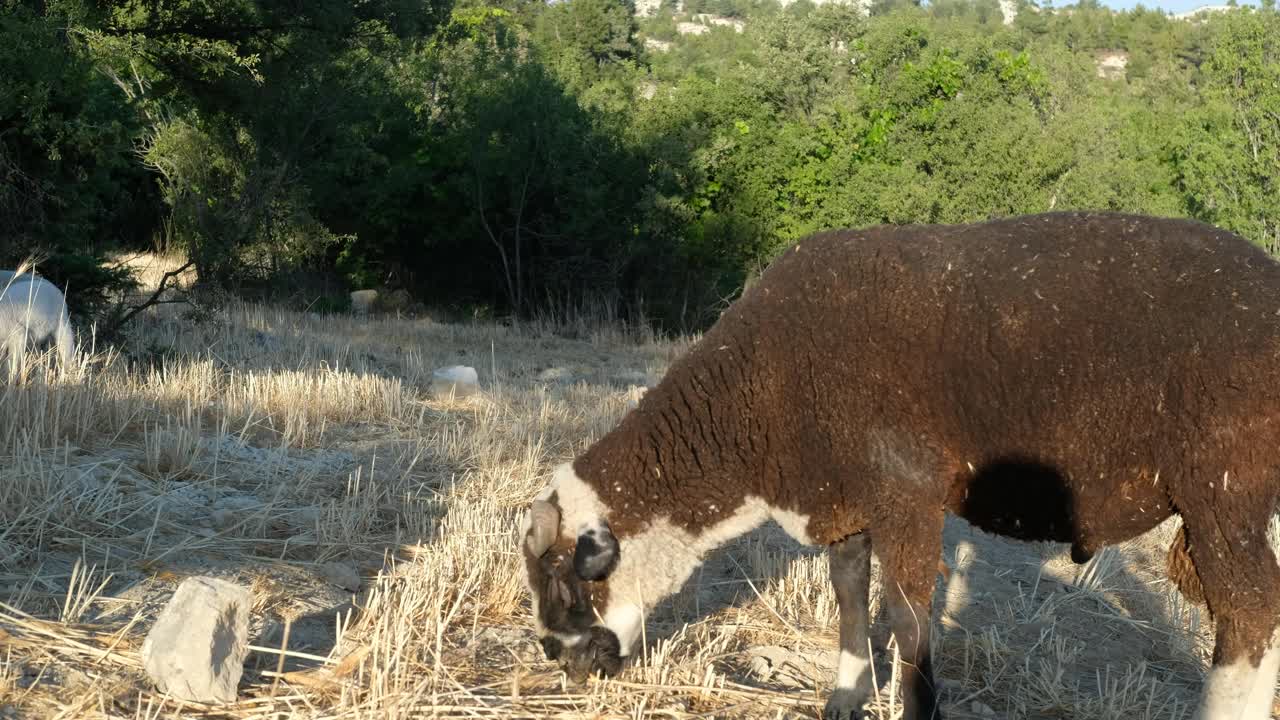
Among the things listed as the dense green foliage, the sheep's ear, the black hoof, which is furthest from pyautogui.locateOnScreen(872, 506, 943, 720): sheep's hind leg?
the dense green foliage

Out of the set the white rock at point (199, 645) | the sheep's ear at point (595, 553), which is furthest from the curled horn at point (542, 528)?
the white rock at point (199, 645)

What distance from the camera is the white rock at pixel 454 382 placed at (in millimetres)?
11914

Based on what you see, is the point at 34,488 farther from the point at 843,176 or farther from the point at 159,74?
the point at 843,176

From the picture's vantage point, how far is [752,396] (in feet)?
16.9

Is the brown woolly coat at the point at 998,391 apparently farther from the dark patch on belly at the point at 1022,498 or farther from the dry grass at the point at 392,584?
the dry grass at the point at 392,584

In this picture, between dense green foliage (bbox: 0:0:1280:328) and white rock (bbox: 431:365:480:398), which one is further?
dense green foliage (bbox: 0:0:1280:328)

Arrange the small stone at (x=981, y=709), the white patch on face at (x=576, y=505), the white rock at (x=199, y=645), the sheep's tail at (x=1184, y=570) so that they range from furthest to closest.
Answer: the small stone at (x=981, y=709), the white patch on face at (x=576, y=505), the sheep's tail at (x=1184, y=570), the white rock at (x=199, y=645)

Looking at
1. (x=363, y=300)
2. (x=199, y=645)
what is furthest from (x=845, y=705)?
(x=363, y=300)

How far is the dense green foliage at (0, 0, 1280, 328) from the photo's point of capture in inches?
630

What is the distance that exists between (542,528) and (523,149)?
21902mm

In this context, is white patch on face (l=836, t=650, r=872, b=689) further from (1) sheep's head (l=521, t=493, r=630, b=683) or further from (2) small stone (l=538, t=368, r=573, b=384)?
(2) small stone (l=538, t=368, r=573, b=384)

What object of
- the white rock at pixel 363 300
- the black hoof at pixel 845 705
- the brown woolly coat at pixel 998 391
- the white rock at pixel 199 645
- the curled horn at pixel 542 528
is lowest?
the white rock at pixel 363 300

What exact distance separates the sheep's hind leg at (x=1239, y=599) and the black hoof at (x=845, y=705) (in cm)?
152

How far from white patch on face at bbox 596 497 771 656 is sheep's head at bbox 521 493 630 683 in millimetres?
43
